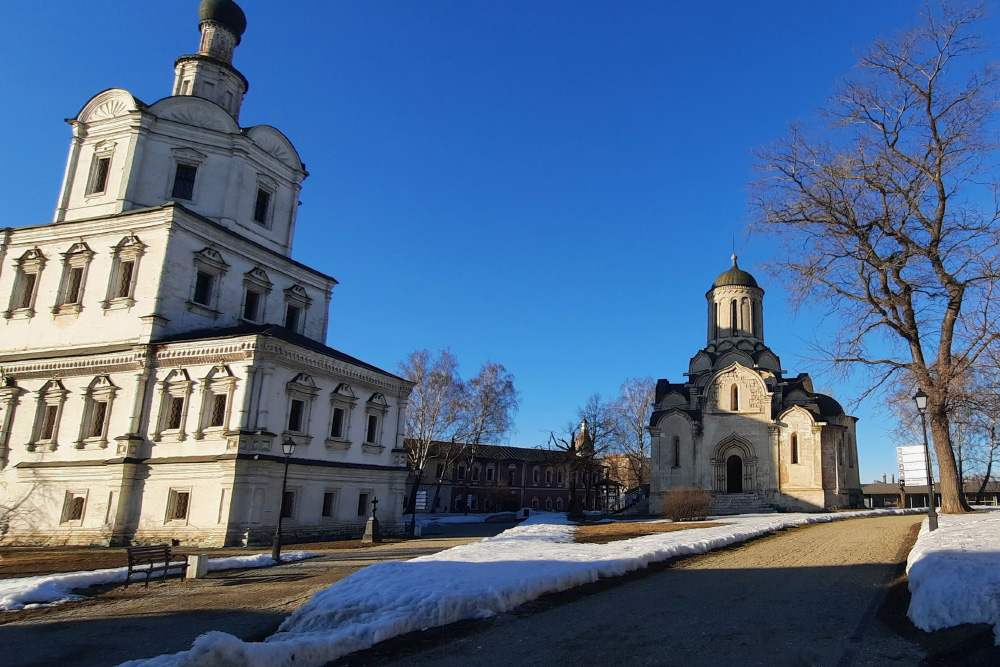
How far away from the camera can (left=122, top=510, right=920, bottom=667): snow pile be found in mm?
7074

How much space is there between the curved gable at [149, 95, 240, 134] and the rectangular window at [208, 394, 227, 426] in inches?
488

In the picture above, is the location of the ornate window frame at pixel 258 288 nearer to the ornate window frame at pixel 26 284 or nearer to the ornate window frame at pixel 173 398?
the ornate window frame at pixel 173 398

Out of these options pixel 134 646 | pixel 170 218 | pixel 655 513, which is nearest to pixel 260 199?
pixel 170 218

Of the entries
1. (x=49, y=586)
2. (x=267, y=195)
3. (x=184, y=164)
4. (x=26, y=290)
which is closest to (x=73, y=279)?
(x=26, y=290)

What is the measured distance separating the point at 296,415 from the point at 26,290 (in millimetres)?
13440

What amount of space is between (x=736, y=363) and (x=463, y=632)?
3659 centimetres

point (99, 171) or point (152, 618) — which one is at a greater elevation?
point (99, 171)

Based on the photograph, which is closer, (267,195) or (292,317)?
(292,317)

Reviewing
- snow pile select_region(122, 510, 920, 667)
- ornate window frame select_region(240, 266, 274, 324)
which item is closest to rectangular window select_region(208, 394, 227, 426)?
ornate window frame select_region(240, 266, 274, 324)

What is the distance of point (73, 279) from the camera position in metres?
27.6

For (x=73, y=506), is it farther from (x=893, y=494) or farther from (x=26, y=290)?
(x=893, y=494)

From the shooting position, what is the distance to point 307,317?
31438mm

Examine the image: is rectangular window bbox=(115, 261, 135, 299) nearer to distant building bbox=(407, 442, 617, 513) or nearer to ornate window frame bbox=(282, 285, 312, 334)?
ornate window frame bbox=(282, 285, 312, 334)

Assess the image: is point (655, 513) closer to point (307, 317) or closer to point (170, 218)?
point (307, 317)
